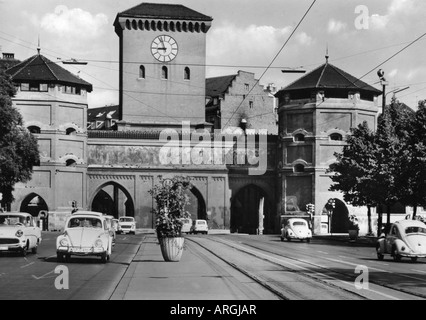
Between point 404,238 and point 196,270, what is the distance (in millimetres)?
11364

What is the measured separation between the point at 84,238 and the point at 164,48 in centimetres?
6415

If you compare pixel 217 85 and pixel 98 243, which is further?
pixel 217 85

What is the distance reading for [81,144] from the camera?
8319 cm

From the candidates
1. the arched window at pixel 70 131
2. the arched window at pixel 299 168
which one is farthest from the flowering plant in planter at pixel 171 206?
the arched window at pixel 70 131

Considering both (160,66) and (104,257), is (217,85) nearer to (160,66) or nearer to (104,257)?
(160,66)

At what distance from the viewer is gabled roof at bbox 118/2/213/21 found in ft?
295

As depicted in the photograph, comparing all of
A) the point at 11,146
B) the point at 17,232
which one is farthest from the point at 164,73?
the point at 17,232

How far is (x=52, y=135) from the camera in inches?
3177

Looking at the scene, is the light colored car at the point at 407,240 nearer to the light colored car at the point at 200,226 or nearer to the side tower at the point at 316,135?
the side tower at the point at 316,135

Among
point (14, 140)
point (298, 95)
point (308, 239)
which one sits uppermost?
point (298, 95)

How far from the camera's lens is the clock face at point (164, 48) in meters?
90.3

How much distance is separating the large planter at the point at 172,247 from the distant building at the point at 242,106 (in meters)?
75.2
